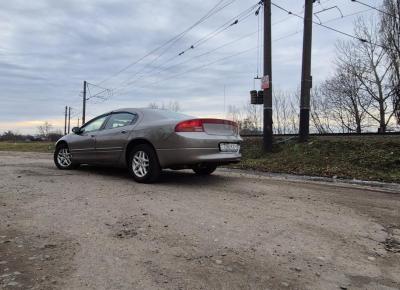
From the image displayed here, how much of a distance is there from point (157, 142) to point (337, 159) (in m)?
5.29

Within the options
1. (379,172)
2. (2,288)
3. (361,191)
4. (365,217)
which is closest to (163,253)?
(2,288)

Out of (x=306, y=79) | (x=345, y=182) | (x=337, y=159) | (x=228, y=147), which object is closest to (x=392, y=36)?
(x=306, y=79)

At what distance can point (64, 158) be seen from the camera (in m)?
9.30

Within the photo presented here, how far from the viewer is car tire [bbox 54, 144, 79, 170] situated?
9.16m

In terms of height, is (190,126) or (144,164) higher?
(190,126)

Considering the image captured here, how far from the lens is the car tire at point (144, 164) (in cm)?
698

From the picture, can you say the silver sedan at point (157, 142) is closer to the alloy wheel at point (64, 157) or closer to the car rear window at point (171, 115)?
the car rear window at point (171, 115)

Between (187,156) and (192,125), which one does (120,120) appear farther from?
(187,156)

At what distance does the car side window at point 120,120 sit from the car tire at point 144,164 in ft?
2.08

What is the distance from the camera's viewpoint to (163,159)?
686 cm

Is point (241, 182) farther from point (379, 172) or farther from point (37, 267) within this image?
point (37, 267)

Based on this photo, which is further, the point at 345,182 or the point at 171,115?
the point at 345,182

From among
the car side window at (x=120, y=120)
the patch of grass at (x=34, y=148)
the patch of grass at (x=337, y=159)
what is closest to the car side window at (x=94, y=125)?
the car side window at (x=120, y=120)

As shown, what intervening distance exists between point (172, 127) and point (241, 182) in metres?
A: 1.79
